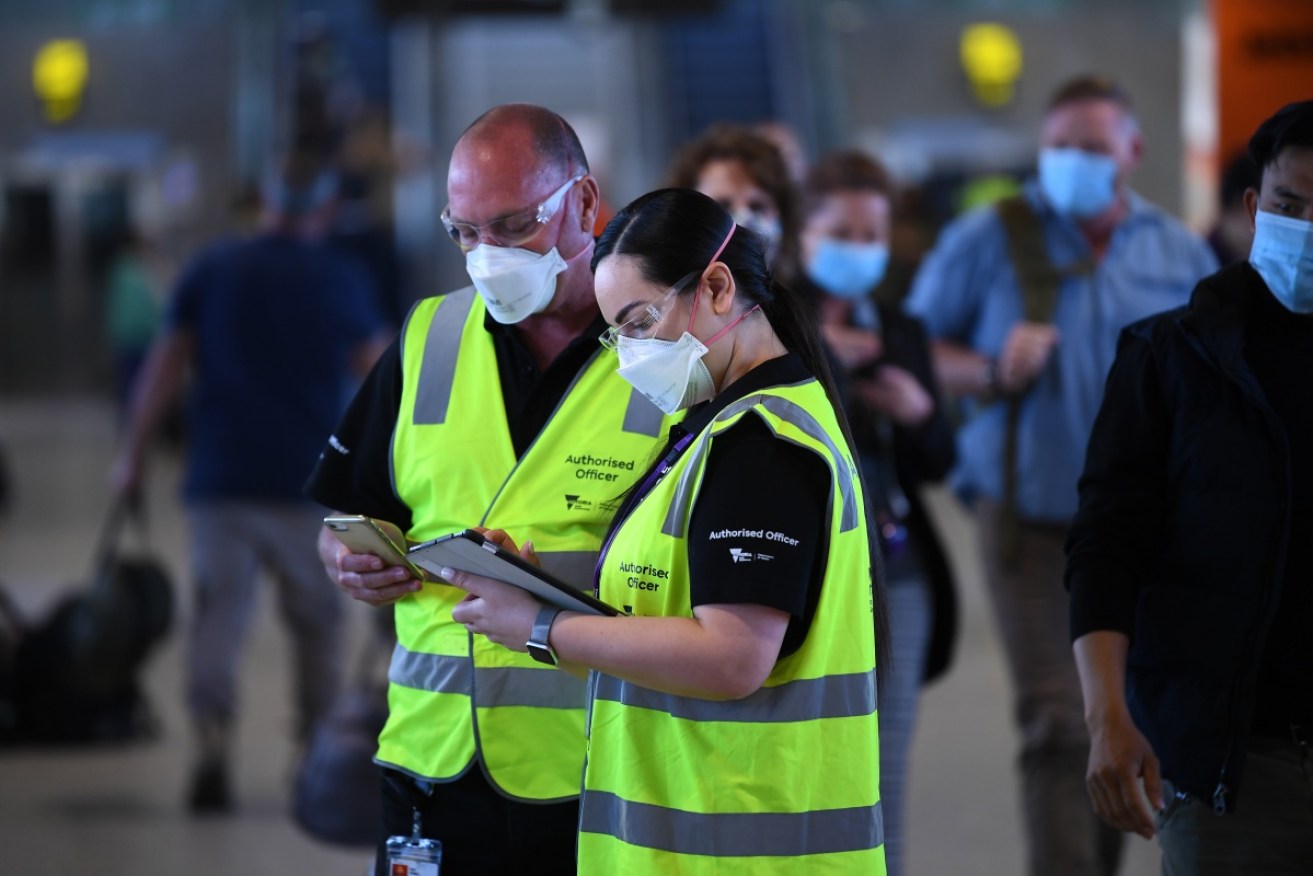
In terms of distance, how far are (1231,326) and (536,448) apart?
99cm

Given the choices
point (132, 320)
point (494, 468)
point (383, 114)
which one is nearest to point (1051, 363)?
point (494, 468)

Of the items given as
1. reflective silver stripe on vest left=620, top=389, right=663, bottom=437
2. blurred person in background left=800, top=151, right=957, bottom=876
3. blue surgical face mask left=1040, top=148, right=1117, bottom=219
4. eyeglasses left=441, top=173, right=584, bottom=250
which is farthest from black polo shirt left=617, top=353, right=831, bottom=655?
blue surgical face mask left=1040, top=148, right=1117, bottom=219

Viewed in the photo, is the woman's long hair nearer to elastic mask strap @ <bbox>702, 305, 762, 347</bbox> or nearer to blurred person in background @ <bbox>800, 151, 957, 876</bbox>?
elastic mask strap @ <bbox>702, 305, 762, 347</bbox>

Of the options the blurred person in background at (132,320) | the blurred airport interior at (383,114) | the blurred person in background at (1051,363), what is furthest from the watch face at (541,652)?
the blurred person in background at (132,320)

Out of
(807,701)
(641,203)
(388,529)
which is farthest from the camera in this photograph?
(388,529)

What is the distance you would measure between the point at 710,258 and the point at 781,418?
239 millimetres

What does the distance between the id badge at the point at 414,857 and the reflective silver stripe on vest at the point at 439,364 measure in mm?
614

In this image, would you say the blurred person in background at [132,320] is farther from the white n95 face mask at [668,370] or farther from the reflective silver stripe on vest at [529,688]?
the white n95 face mask at [668,370]

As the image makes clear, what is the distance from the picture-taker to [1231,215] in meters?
5.15

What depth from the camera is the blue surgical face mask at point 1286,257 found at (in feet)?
7.37

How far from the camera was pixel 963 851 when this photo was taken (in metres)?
4.54

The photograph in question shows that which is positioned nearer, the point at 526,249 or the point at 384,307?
the point at 526,249

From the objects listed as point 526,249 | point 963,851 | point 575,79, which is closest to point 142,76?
point 575,79

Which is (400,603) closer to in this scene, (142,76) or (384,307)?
(384,307)
